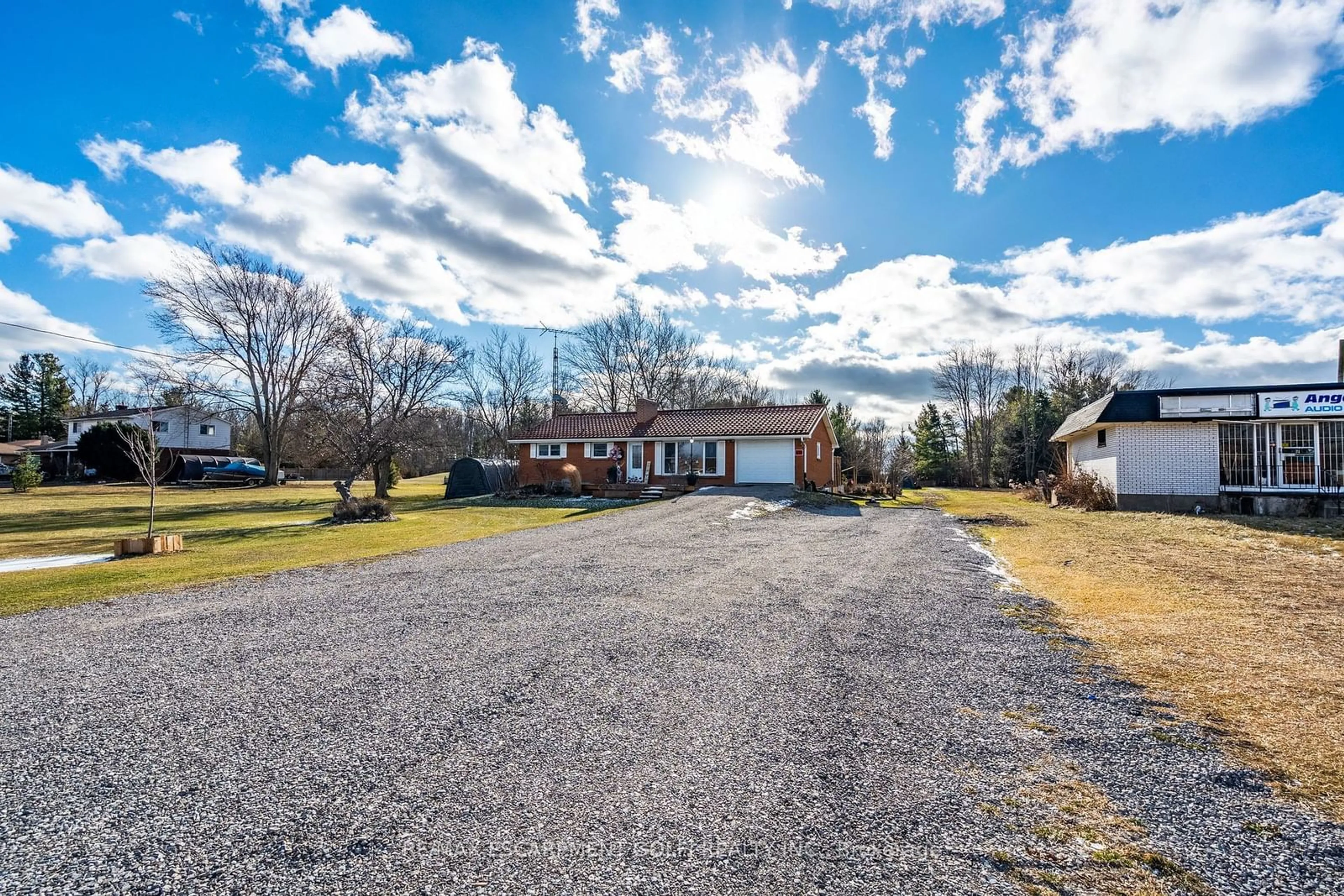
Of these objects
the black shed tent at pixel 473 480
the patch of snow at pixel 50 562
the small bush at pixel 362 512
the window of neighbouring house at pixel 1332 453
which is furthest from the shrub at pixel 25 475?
the window of neighbouring house at pixel 1332 453

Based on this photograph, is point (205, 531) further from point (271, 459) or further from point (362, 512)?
point (271, 459)

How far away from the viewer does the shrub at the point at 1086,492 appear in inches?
780

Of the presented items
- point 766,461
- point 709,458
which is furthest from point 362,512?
point 766,461

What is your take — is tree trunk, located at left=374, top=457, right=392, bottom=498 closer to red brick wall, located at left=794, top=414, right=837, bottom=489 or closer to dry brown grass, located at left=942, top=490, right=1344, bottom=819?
red brick wall, located at left=794, top=414, right=837, bottom=489

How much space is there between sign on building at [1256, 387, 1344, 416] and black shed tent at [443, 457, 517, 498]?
27.6 metres

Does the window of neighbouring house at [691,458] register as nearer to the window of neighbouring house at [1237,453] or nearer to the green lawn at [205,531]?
the green lawn at [205,531]

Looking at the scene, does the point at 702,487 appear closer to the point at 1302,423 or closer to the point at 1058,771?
the point at 1302,423

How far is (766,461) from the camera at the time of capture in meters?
26.3

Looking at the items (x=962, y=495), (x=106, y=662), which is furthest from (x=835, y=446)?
(x=106, y=662)

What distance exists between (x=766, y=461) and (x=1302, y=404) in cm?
1655

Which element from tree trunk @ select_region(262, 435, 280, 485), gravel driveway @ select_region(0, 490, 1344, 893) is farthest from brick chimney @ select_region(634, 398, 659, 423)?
tree trunk @ select_region(262, 435, 280, 485)

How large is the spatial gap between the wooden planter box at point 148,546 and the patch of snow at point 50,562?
25cm

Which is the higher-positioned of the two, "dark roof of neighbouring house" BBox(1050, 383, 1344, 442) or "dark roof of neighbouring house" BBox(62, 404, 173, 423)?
"dark roof of neighbouring house" BBox(62, 404, 173, 423)

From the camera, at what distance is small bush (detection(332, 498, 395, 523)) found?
1841 centimetres
